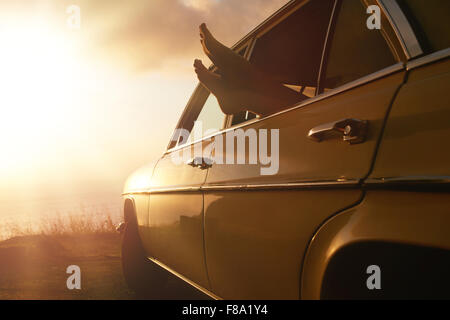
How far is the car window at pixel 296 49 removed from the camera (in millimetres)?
2182

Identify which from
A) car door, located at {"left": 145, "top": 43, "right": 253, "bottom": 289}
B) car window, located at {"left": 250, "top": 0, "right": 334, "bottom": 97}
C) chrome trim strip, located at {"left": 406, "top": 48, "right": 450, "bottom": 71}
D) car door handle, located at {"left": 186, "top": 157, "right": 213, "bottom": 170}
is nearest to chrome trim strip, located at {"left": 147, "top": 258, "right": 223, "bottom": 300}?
car door, located at {"left": 145, "top": 43, "right": 253, "bottom": 289}

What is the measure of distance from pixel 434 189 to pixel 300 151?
57 cm

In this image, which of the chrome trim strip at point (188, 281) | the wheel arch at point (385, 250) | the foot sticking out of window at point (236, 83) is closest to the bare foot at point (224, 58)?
the foot sticking out of window at point (236, 83)

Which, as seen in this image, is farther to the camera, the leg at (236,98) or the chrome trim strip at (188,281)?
the chrome trim strip at (188,281)

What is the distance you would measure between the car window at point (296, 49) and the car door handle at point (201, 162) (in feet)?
2.39

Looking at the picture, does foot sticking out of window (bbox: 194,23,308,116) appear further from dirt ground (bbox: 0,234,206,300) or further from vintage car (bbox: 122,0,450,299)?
dirt ground (bbox: 0,234,206,300)

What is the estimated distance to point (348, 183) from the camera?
1108mm

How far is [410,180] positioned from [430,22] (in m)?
0.54

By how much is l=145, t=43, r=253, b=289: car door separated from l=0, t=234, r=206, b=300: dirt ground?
0.20 meters

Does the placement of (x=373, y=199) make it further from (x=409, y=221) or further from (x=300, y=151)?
(x=300, y=151)

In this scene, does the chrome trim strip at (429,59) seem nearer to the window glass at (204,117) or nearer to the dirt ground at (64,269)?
the window glass at (204,117)

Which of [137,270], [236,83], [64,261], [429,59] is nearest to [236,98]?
[236,83]

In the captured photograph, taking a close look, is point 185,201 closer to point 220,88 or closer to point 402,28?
point 220,88

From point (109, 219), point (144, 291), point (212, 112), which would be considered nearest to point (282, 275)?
point (212, 112)
